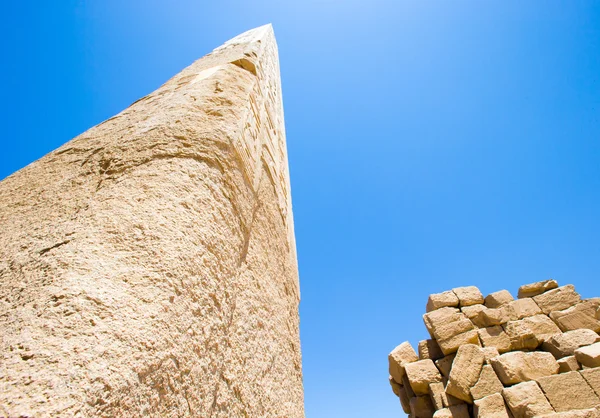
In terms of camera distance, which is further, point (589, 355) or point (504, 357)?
point (504, 357)

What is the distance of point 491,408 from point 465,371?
1.97 feet

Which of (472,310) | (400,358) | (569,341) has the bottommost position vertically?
(569,341)

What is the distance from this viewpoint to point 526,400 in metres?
4.73

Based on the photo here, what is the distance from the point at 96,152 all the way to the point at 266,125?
0.93 meters

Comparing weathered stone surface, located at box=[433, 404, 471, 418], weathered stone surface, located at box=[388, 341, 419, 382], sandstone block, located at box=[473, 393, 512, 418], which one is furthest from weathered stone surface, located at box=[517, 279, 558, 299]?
weathered stone surface, located at box=[433, 404, 471, 418]

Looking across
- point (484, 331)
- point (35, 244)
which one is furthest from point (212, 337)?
point (484, 331)

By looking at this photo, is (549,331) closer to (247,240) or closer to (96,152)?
(247,240)

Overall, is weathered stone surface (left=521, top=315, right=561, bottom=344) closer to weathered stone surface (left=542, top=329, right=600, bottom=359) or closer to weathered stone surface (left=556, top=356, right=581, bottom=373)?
weathered stone surface (left=542, top=329, right=600, bottom=359)

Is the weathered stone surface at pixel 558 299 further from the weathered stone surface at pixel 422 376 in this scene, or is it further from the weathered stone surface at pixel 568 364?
the weathered stone surface at pixel 422 376

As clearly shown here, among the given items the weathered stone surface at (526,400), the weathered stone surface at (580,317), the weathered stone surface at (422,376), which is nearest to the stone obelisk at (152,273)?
the weathered stone surface at (526,400)

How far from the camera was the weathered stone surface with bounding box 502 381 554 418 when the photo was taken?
463cm

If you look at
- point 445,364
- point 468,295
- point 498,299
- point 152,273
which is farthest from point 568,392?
point 152,273

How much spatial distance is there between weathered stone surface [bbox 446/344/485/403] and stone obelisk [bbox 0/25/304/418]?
195 inches

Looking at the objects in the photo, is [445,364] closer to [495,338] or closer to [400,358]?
[400,358]
